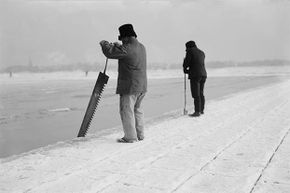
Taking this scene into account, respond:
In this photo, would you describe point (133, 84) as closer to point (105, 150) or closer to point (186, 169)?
point (105, 150)

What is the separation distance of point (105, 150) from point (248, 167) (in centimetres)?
181

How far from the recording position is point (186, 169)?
4.00 meters

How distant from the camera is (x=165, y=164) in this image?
4211 millimetres

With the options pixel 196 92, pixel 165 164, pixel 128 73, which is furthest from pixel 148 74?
pixel 165 164

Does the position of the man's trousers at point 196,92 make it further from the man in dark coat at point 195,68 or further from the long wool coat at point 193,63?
the long wool coat at point 193,63

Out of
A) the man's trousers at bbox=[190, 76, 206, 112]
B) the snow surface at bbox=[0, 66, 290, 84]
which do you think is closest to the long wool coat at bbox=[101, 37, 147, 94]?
the man's trousers at bbox=[190, 76, 206, 112]

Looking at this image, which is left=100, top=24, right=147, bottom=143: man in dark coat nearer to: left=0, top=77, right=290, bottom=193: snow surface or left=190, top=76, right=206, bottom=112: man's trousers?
left=0, top=77, right=290, bottom=193: snow surface

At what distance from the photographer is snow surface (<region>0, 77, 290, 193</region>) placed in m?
3.49

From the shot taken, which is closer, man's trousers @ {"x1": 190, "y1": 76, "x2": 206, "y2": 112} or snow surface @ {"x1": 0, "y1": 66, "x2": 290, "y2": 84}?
man's trousers @ {"x1": 190, "y1": 76, "x2": 206, "y2": 112}

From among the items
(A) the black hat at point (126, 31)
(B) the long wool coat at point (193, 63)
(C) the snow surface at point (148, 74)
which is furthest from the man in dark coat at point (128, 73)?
(C) the snow surface at point (148, 74)

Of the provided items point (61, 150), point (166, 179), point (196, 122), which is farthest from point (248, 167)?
point (196, 122)

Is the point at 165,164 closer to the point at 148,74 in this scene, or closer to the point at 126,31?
the point at 126,31

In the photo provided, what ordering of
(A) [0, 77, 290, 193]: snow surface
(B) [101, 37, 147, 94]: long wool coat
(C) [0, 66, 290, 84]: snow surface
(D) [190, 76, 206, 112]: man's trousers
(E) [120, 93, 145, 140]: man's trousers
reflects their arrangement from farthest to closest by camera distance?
(C) [0, 66, 290, 84]: snow surface → (D) [190, 76, 206, 112]: man's trousers → (E) [120, 93, 145, 140]: man's trousers → (B) [101, 37, 147, 94]: long wool coat → (A) [0, 77, 290, 193]: snow surface

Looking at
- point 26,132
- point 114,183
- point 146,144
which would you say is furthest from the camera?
point 26,132
